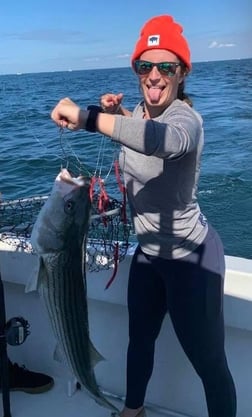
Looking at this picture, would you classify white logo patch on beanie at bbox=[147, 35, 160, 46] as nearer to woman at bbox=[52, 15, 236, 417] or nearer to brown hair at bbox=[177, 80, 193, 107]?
woman at bbox=[52, 15, 236, 417]

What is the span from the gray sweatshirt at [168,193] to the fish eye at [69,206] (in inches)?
10.7

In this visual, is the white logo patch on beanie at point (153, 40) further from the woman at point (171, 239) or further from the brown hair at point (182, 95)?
the brown hair at point (182, 95)

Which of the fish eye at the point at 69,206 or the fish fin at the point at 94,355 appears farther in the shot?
the fish fin at the point at 94,355

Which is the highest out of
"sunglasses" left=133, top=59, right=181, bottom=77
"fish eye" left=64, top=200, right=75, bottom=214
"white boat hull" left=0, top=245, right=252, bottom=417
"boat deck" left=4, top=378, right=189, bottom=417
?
"sunglasses" left=133, top=59, right=181, bottom=77

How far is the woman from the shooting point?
6.52 feet

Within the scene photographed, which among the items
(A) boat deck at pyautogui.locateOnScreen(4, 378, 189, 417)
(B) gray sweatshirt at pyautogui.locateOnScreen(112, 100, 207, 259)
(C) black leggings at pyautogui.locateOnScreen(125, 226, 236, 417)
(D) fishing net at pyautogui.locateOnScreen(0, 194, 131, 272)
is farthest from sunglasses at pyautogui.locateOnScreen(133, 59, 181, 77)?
(A) boat deck at pyautogui.locateOnScreen(4, 378, 189, 417)

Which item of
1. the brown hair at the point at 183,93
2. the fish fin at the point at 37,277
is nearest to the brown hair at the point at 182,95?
the brown hair at the point at 183,93

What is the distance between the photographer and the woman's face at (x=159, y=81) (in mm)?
1978

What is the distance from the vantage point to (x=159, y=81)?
1.99m

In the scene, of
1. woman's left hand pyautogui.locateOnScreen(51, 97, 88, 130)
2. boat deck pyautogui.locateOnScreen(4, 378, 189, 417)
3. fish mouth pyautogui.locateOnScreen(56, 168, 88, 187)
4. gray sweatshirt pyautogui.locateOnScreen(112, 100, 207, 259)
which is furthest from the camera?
boat deck pyautogui.locateOnScreen(4, 378, 189, 417)

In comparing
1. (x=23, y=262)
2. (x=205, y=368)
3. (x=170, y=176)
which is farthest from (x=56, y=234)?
(x=23, y=262)

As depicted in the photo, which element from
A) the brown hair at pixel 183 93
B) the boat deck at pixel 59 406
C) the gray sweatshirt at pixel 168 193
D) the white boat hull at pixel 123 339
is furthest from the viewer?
the boat deck at pixel 59 406

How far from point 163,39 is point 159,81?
0.50 feet

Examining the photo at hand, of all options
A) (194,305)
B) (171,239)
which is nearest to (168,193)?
(171,239)
